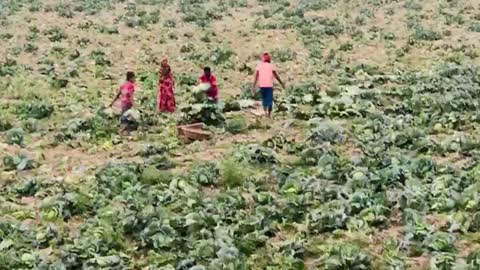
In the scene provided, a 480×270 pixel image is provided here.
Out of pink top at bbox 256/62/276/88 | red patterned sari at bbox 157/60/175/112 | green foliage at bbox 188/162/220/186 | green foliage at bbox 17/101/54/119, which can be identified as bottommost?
green foliage at bbox 188/162/220/186

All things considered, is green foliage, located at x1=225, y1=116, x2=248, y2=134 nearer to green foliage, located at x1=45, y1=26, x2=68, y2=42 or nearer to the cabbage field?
the cabbage field

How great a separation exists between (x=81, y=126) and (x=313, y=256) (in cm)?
859

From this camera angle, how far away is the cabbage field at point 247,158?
11.1 m

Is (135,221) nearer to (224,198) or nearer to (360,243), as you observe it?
(224,198)

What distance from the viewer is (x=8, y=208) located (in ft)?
42.7

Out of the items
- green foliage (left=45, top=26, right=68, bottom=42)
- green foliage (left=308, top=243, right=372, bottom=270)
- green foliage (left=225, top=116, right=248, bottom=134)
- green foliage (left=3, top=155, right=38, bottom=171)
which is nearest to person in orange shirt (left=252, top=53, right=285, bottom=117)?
green foliage (left=225, top=116, right=248, bottom=134)

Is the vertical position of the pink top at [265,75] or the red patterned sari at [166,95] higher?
the pink top at [265,75]

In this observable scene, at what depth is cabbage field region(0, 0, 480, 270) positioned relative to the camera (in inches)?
436

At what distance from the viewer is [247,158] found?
49.6 feet

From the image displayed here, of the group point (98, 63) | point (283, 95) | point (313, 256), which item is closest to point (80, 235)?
point (313, 256)

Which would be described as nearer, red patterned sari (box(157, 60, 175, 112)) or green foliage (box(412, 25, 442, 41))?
red patterned sari (box(157, 60, 175, 112))

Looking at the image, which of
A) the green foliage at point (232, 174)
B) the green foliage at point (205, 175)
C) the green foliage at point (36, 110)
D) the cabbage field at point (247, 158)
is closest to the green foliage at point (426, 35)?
the cabbage field at point (247, 158)

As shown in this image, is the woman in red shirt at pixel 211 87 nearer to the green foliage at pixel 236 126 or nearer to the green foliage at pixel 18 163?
the green foliage at pixel 236 126

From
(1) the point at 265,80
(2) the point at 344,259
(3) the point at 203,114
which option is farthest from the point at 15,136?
(2) the point at 344,259
